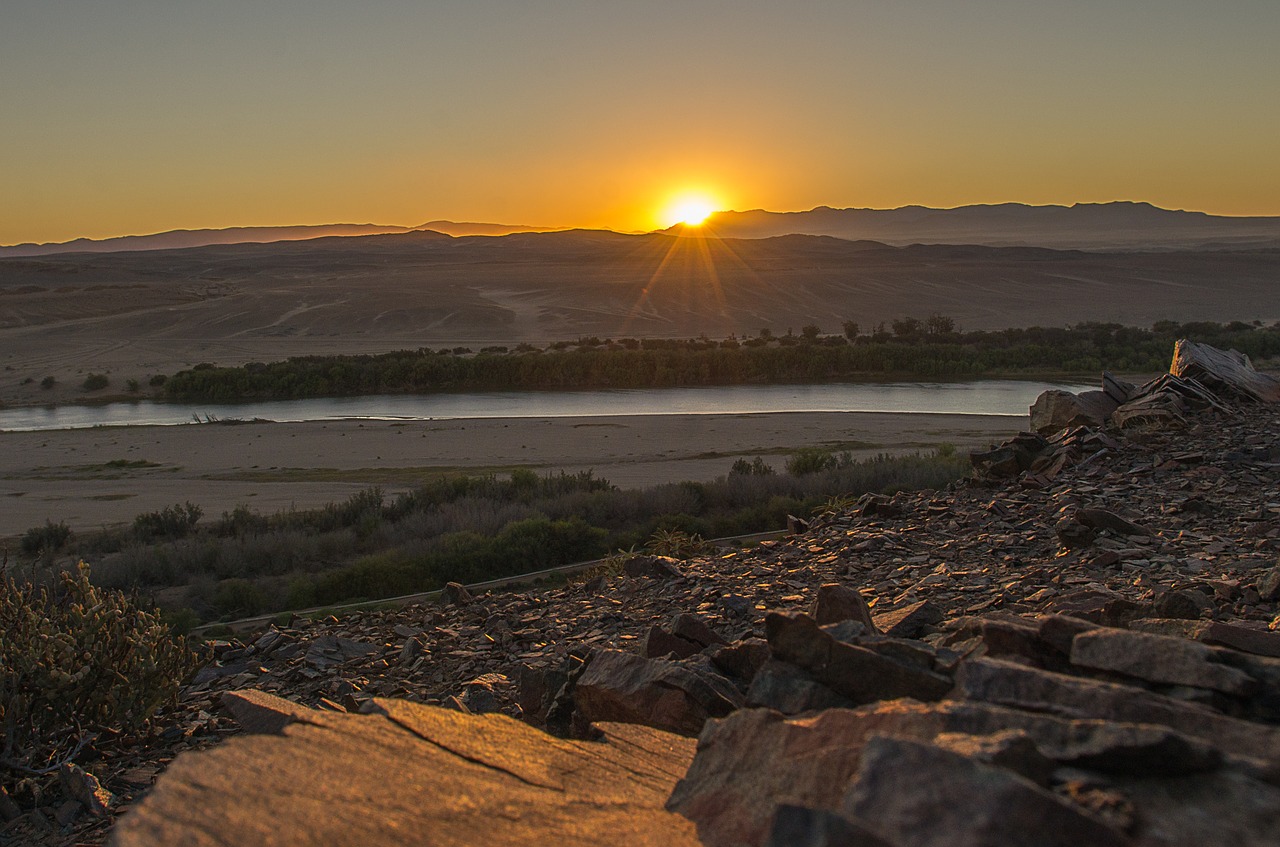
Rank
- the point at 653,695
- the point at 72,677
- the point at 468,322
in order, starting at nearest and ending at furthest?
the point at 653,695 → the point at 72,677 → the point at 468,322

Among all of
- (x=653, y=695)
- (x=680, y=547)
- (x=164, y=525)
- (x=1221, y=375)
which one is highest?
(x=1221, y=375)

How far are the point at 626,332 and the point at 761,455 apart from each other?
37.8m

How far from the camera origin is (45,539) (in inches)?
648

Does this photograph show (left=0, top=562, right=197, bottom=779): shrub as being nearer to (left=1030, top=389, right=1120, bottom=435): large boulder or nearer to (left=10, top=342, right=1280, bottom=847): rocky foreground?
(left=10, top=342, right=1280, bottom=847): rocky foreground

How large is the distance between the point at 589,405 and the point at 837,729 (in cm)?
3488

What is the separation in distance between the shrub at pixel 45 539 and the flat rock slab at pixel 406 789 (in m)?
15.3

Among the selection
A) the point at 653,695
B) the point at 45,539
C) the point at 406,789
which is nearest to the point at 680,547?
Result: the point at 653,695

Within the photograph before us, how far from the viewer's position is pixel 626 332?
61.5 metres

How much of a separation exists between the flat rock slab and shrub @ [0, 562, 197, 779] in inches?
140

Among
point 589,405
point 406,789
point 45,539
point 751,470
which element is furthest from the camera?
point 589,405

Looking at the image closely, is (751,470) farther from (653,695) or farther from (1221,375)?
(653,695)

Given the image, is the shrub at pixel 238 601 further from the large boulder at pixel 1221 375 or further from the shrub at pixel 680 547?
the large boulder at pixel 1221 375

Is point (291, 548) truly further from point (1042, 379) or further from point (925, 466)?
point (1042, 379)

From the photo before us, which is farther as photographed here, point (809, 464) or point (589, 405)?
point (589, 405)
